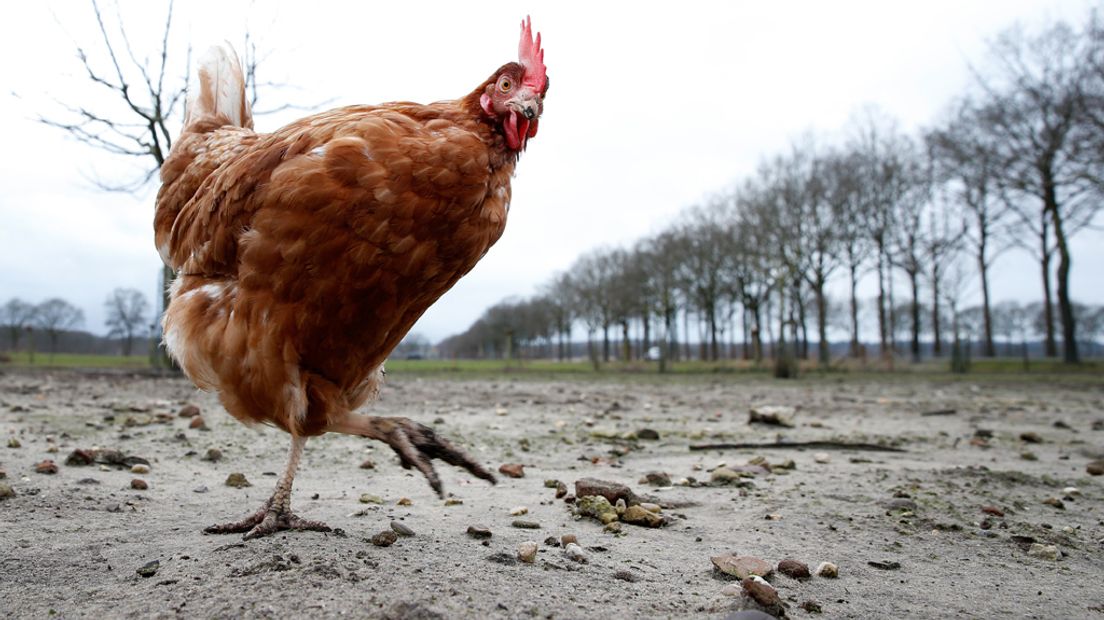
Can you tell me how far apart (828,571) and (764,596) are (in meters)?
0.50

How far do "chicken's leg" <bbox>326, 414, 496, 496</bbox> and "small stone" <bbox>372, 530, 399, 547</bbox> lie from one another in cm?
25

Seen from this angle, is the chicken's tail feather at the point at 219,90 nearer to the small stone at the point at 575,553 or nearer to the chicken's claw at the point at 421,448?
the chicken's claw at the point at 421,448

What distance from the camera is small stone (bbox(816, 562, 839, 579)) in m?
2.22

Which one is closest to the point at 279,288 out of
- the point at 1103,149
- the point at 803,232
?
the point at 1103,149

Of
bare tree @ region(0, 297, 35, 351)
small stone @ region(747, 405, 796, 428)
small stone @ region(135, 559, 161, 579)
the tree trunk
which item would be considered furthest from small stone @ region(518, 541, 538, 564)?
bare tree @ region(0, 297, 35, 351)

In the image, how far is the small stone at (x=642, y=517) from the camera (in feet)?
9.31

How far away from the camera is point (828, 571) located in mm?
2230

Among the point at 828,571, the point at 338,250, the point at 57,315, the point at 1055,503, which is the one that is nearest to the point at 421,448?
the point at 338,250

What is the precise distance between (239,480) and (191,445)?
1.41m

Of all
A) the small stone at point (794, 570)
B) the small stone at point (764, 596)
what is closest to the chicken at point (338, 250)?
the small stone at point (764, 596)

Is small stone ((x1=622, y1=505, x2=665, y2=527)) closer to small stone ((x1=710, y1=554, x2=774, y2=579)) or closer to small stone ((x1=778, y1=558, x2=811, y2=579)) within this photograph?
small stone ((x1=710, y1=554, x2=774, y2=579))

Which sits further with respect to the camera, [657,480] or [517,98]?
[657,480]

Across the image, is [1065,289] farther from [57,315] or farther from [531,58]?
[57,315]

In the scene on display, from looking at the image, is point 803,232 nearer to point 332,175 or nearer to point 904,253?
point 904,253
